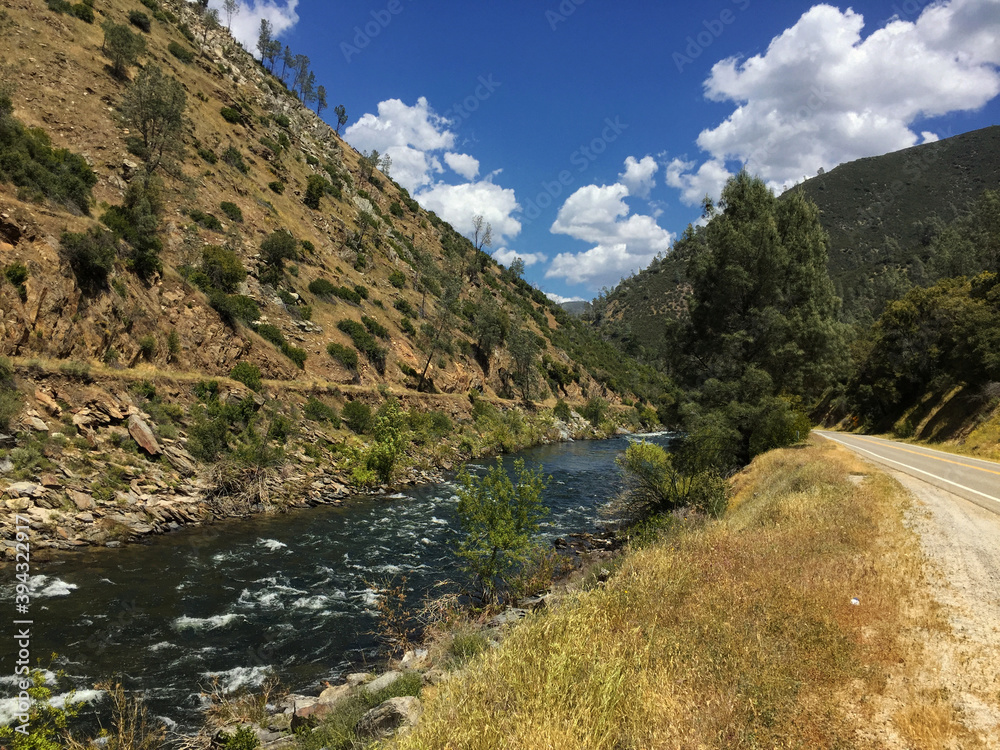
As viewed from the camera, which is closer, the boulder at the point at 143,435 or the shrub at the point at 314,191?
the boulder at the point at 143,435

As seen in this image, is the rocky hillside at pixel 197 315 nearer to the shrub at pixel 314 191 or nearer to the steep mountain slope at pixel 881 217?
the shrub at pixel 314 191

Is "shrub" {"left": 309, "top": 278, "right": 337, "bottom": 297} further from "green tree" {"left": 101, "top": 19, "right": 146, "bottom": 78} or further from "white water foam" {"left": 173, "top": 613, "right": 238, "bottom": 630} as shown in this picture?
"white water foam" {"left": 173, "top": 613, "right": 238, "bottom": 630}

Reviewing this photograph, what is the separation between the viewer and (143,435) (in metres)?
18.0

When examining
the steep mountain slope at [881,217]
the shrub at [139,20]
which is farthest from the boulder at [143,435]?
the steep mountain slope at [881,217]

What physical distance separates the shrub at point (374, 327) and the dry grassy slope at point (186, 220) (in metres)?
1.31

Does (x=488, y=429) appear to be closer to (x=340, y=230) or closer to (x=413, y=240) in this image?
(x=340, y=230)

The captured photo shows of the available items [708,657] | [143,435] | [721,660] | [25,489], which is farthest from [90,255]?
[721,660]

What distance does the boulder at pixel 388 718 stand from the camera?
5727mm

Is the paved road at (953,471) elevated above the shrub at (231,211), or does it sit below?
below

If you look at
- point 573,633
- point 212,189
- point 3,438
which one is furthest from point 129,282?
point 573,633

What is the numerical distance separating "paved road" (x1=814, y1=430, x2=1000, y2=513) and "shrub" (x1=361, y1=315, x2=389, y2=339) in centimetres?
3623

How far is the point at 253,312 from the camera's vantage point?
1281 inches

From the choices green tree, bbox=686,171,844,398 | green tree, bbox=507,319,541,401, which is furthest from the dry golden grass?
green tree, bbox=507,319,541,401

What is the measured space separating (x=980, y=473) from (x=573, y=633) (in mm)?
16151
